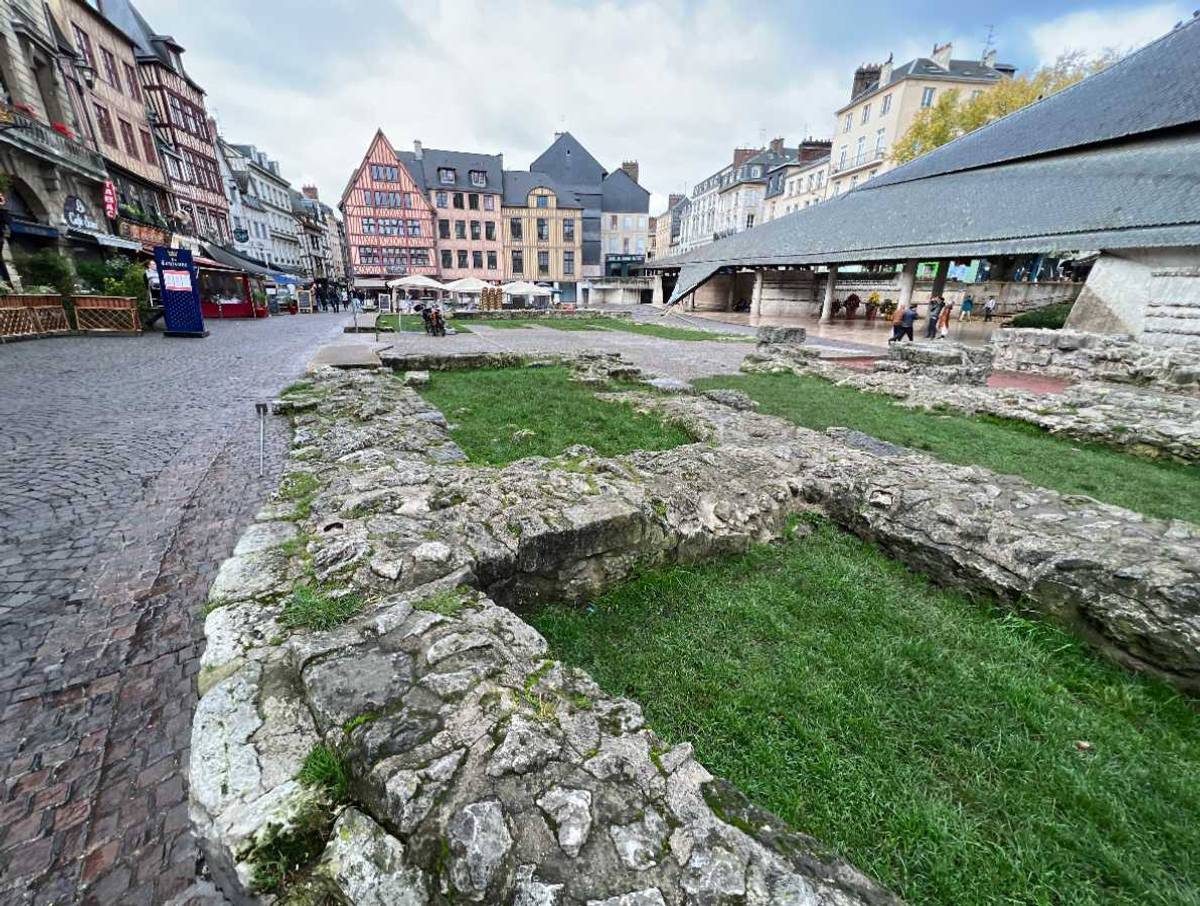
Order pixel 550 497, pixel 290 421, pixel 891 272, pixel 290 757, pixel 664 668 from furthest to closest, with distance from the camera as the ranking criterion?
pixel 891 272 < pixel 290 421 < pixel 550 497 < pixel 664 668 < pixel 290 757

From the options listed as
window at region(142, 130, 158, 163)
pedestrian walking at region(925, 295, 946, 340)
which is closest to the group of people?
pedestrian walking at region(925, 295, 946, 340)

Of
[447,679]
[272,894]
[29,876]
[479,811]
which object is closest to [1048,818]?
[479,811]

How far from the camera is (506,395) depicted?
9.30 m

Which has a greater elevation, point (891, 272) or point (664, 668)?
point (891, 272)

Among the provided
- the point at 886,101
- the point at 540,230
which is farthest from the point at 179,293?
the point at 886,101

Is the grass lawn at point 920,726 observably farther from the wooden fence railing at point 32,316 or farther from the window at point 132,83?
the window at point 132,83

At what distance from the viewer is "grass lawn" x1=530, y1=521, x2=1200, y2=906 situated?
195 cm

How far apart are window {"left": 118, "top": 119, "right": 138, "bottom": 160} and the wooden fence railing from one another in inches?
703

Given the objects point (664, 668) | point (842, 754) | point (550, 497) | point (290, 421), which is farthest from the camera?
point (290, 421)

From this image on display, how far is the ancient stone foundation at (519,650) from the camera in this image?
1469 mm

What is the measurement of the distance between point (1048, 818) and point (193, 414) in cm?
1014

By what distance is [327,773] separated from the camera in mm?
1732

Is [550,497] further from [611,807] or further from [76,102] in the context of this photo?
[76,102]

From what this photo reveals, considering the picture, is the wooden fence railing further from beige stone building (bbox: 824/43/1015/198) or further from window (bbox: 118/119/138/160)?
beige stone building (bbox: 824/43/1015/198)
